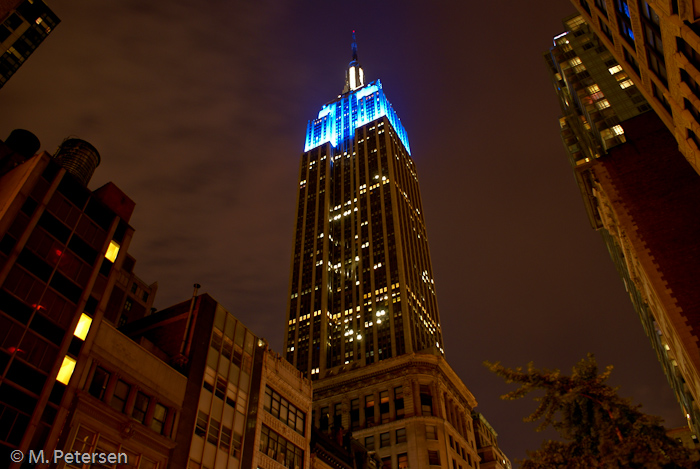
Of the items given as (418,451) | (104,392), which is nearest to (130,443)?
(104,392)

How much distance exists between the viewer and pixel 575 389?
17688 mm

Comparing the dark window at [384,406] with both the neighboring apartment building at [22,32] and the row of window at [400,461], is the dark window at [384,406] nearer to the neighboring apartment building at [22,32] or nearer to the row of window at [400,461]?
the row of window at [400,461]

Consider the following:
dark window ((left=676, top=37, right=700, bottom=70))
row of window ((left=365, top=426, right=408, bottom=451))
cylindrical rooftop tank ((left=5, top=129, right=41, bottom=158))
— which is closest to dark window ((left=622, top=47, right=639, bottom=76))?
dark window ((left=676, top=37, right=700, bottom=70))

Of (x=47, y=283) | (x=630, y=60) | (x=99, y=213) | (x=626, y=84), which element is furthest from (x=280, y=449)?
(x=626, y=84)

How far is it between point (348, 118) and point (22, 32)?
359 feet

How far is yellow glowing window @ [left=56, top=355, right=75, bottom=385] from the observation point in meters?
29.3

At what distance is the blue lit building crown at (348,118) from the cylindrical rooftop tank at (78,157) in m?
131

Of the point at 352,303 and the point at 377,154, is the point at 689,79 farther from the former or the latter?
the point at 377,154

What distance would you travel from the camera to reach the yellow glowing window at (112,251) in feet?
123

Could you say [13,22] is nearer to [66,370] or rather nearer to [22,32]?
[22,32]

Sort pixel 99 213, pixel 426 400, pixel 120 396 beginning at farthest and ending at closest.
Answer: pixel 426 400 → pixel 99 213 → pixel 120 396

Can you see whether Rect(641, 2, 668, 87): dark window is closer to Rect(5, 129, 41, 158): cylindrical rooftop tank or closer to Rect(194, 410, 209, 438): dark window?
Rect(194, 410, 209, 438): dark window

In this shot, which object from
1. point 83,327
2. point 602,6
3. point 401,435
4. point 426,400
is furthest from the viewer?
point 426,400

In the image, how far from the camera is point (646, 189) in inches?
2174
